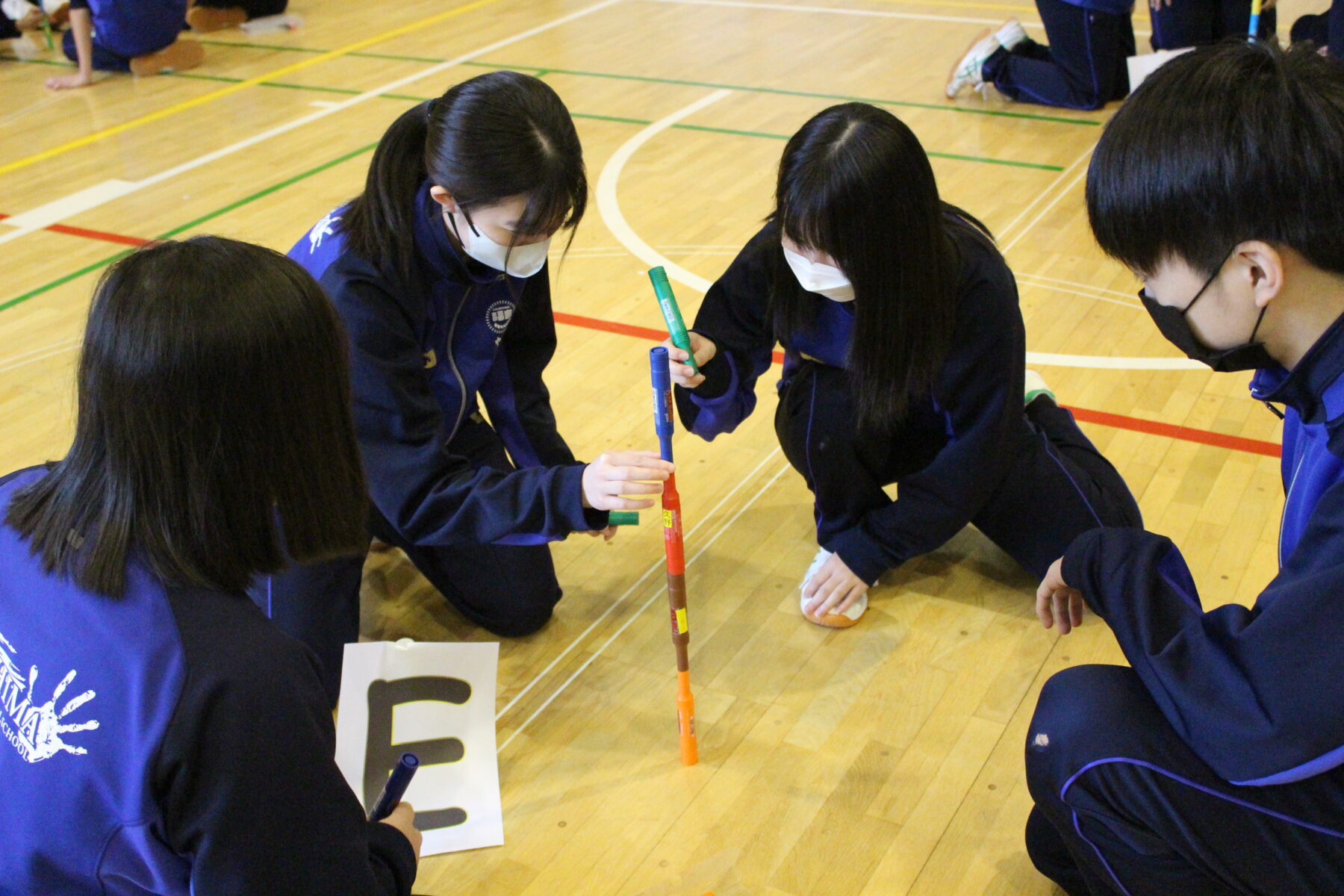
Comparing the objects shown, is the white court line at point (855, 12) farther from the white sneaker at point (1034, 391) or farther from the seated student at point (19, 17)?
the white sneaker at point (1034, 391)

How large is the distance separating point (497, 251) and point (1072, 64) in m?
3.47

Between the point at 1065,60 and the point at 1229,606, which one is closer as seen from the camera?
the point at 1229,606

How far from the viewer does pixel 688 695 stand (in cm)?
171

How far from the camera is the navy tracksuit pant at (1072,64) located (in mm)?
4469

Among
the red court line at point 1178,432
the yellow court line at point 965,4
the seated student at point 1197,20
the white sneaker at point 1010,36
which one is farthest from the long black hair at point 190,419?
the yellow court line at point 965,4

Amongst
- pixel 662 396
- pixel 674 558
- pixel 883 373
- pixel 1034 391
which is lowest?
pixel 1034 391

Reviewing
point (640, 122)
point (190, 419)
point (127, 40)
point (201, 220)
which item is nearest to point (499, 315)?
point (190, 419)

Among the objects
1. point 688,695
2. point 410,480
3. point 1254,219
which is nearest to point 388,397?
point 410,480

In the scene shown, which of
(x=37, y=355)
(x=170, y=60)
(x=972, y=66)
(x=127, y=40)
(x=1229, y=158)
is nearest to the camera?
(x=1229, y=158)

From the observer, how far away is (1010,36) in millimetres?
4719

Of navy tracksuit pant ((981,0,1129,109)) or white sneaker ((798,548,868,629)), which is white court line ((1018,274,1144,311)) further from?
navy tracksuit pant ((981,0,1129,109))

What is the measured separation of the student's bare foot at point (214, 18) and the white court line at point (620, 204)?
287 cm

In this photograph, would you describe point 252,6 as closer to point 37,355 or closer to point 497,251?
point 37,355

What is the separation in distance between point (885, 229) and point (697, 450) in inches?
37.7
